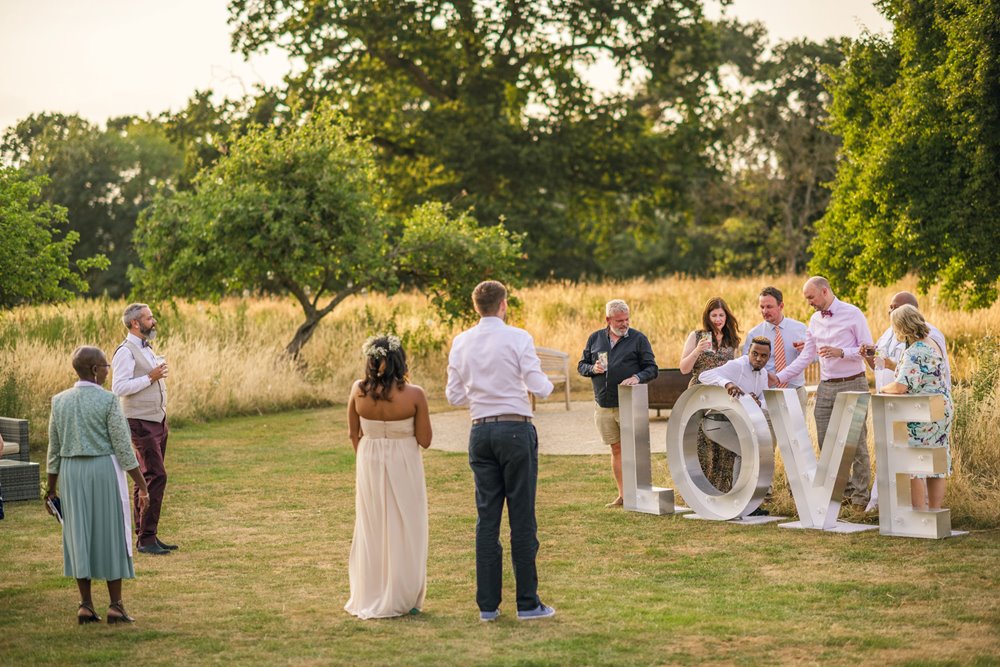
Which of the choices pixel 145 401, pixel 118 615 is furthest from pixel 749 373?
pixel 118 615

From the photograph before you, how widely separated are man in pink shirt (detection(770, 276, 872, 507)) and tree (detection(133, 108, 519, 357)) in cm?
1167

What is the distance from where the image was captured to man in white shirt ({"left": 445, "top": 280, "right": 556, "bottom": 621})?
647cm

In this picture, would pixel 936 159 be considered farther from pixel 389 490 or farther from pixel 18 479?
pixel 389 490

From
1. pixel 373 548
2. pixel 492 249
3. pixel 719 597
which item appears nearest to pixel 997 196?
pixel 492 249

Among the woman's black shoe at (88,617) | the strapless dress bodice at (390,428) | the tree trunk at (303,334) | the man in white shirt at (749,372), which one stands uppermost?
the tree trunk at (303,334)

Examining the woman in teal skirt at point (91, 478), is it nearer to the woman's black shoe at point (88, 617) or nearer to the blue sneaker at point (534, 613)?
the woman's black shoe at point (88, 617)

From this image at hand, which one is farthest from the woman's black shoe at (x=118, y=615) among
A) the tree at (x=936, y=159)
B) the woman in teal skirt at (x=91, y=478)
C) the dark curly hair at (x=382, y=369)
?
the tree at (x=936, y=159)

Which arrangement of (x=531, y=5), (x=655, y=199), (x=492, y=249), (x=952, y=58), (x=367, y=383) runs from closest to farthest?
(x=367, y=383) < (x=952, y=58) < (x=492, y=249) < (x=531, y=5) < (x=655, y=199)

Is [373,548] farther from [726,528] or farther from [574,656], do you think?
[726,528]

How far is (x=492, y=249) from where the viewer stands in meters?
21.2

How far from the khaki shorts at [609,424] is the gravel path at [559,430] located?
3.23 m

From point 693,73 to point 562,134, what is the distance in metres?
4.41

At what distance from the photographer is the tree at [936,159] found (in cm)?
1777

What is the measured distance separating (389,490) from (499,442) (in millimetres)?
717
